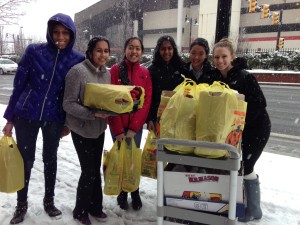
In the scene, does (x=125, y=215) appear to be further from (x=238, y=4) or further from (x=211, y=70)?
(x=238, y=4)

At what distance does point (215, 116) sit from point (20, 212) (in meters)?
2.29

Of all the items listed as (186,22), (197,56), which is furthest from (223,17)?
(186,22)

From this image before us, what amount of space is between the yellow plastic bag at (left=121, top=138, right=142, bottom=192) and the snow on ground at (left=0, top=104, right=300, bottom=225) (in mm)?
375

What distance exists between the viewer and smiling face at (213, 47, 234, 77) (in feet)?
9.93

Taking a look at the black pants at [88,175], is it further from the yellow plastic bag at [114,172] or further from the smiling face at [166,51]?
the smiling face at [166,51]

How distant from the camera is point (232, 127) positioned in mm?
2248

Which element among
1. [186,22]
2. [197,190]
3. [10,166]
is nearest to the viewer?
[197,190]

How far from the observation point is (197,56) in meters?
3.49

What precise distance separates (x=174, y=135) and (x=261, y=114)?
48.8 inches

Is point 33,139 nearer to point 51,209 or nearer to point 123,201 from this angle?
point 51,209

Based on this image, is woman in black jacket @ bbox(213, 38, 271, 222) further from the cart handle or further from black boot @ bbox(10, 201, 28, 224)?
black boot @ bbox(10, 201, 28, 224)

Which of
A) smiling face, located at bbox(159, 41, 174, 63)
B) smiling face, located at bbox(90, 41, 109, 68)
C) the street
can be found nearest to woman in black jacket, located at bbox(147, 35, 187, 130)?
smiling face, located at bbox(159, 41, 174, 63)

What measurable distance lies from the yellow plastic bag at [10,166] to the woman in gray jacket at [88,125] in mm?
582

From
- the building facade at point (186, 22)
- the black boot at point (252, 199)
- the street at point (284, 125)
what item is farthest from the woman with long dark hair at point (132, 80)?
the building facade at point (186, 22)
